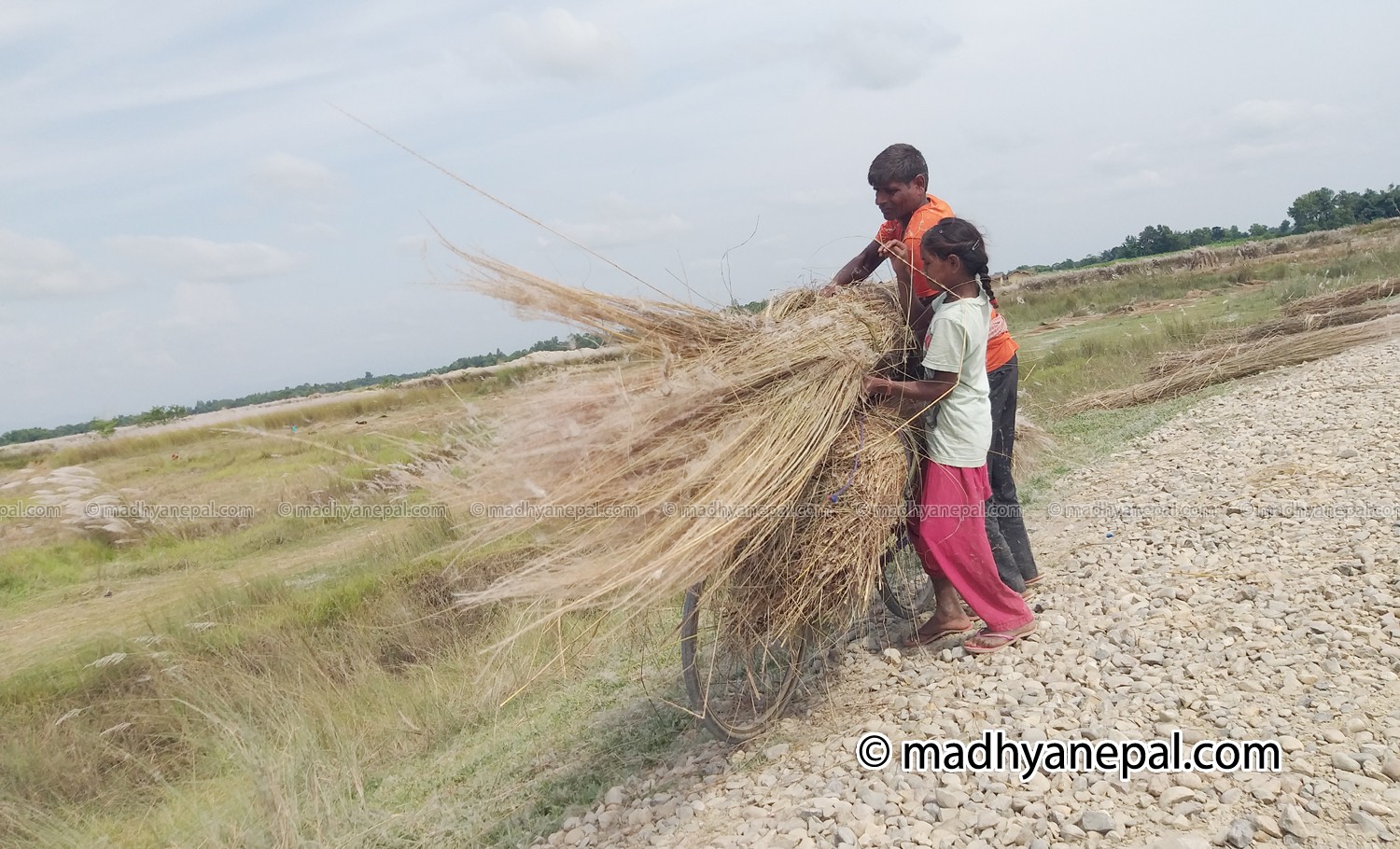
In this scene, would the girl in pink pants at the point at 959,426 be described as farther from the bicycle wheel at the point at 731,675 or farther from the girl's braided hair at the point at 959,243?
the bicycle wheel at the point at 731,675

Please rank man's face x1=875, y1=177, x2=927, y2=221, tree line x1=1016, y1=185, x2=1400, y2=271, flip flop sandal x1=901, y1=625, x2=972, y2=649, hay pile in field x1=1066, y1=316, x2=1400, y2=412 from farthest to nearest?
tree line x1=1016, y1=185, x2=1400, y2=271 → hay pile in field x1=1066, y1=316, x2=1400, y2=412 → flip flop sandal x1=901, y1=625, x2=972, y2=649 → man's face x1=875, y1=177, x2=927, y2=221

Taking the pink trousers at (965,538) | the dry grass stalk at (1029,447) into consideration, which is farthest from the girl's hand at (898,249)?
the dry grass stalk at (1029,447)

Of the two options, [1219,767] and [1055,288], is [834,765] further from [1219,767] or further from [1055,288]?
[1055,288]

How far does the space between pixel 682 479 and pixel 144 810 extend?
3.83 metres

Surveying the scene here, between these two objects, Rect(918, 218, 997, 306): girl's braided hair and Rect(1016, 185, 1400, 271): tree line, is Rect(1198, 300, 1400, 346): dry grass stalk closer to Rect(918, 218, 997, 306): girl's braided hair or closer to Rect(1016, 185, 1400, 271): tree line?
Rect(918, 218, 997, 306): girl's braided hair

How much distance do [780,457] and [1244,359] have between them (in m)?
7.97

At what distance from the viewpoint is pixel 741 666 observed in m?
3.39

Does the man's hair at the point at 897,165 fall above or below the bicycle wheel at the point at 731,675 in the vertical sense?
above

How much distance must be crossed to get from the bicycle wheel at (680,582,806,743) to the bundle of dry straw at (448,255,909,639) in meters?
0.11

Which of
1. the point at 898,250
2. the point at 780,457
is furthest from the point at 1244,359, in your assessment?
the point at 780,457

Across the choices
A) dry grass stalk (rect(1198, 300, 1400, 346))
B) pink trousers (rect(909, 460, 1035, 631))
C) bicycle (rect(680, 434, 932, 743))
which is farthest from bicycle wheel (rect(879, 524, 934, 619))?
dry grass stalk (rect(1198, 300, 1400, 346))

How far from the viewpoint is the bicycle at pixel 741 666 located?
3.05m

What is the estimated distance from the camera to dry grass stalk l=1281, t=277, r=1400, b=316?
33.1ft

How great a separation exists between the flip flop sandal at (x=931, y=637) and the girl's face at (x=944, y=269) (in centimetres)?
144
